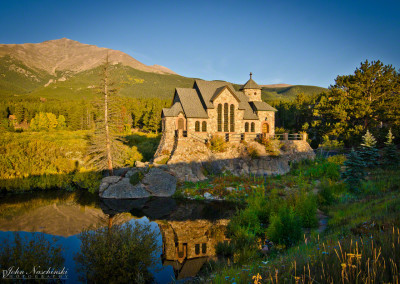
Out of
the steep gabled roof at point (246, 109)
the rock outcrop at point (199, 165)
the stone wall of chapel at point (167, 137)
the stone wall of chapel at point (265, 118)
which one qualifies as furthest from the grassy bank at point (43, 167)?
the stone wall of chapel at point (265, 118)

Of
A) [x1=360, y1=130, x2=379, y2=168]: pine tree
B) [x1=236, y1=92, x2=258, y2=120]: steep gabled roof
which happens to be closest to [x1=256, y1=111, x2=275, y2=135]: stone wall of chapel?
[x1=236, y1=92, x2=258, y2=120]: steep gabled roof

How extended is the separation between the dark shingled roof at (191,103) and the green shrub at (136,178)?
41.5 feet

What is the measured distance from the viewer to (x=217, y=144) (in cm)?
2902

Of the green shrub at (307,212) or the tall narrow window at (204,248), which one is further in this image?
the green shrub at (307,212)

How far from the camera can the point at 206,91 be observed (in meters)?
37.3

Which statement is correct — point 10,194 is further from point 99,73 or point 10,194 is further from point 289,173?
point 289,173

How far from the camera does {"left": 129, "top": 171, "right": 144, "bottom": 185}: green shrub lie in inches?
920

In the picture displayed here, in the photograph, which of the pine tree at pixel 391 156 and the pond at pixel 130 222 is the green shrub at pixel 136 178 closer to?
the pond at pixel 130 222

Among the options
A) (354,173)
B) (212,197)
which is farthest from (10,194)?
(354,173)

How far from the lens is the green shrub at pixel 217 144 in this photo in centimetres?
2907

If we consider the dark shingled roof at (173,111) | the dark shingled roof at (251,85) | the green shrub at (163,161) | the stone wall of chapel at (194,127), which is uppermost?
the dark shingled roof at (251,85)

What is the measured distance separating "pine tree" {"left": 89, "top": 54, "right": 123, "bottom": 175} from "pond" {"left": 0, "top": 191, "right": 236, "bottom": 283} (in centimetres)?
422

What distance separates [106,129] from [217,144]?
13345 millimetres

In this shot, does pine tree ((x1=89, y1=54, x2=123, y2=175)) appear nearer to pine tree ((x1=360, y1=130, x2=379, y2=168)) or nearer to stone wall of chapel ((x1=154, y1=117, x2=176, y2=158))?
stone wall of chapel ((x1=154, y1=117, x2=176, y2=158))
